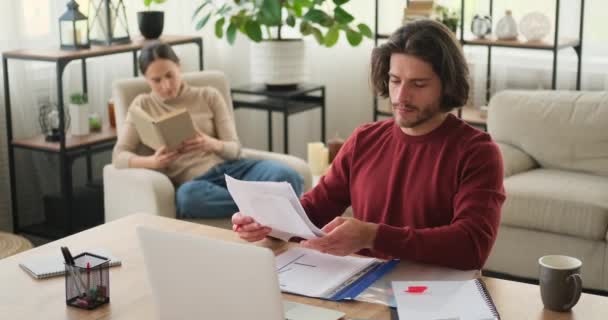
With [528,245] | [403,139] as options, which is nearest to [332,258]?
[403,139]

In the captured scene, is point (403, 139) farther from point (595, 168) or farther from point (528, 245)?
point (595, 168)

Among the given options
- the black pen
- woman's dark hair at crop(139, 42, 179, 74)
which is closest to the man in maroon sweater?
the black pen

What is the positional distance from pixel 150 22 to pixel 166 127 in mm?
1012

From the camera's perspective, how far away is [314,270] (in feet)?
6.49

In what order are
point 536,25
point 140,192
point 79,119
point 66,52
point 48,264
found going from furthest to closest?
point 536,25, point 79,119, point 66,52, point 140,192, point 48,264

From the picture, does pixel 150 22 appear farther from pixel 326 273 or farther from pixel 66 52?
pixel 326 273

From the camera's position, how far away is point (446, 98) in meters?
2.15

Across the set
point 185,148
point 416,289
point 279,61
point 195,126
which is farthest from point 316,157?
point 416,289

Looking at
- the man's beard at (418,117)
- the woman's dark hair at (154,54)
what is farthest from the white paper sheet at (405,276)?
the woman's dark hair at (154,54)

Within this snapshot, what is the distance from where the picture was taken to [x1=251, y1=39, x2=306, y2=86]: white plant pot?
15.3 ft

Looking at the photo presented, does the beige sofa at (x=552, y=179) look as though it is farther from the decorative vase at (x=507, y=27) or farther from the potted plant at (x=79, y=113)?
the potted plant at (x=79, y=113)

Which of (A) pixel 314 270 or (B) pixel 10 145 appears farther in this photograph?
(B) pixel 10 145

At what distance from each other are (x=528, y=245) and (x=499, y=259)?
139 mm

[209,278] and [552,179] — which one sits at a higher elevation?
[209,278]
